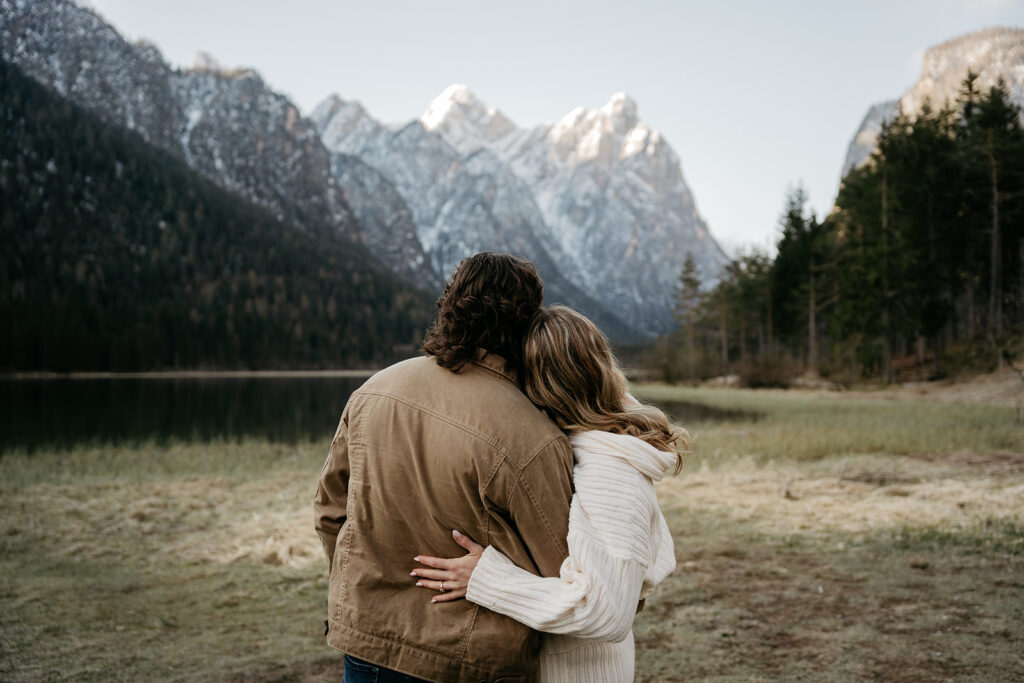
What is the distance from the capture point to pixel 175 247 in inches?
4601

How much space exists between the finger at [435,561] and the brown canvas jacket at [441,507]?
42mm

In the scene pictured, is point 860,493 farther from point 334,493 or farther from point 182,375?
point 182,375

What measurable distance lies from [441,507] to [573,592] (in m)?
0.44

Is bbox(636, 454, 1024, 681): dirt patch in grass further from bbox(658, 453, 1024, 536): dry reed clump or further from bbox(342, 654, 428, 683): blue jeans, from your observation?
bbox(342, 654, 428, 683): blue jeans

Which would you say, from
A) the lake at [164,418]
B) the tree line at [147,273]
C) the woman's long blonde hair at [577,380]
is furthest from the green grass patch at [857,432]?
the tree line at [147,273]

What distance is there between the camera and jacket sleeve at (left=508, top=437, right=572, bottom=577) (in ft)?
6.13

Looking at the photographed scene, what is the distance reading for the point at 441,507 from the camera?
1948mm

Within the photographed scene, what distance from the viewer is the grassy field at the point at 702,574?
444 cm

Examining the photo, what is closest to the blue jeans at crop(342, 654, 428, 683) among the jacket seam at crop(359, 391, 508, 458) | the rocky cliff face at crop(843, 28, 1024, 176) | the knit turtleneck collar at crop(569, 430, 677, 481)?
the jacket seam at crop(359, 391, 508, 458)

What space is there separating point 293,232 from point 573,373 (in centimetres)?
15416

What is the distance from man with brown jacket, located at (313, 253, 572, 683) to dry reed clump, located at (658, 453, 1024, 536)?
22.3 feet

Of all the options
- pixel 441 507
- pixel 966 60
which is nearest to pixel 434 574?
pixel 441 507

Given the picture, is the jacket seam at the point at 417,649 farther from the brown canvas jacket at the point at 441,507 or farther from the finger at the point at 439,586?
the finger at the point at 439,586

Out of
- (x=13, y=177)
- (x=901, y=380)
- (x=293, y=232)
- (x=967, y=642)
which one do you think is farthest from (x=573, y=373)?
(x=293, y=232)
